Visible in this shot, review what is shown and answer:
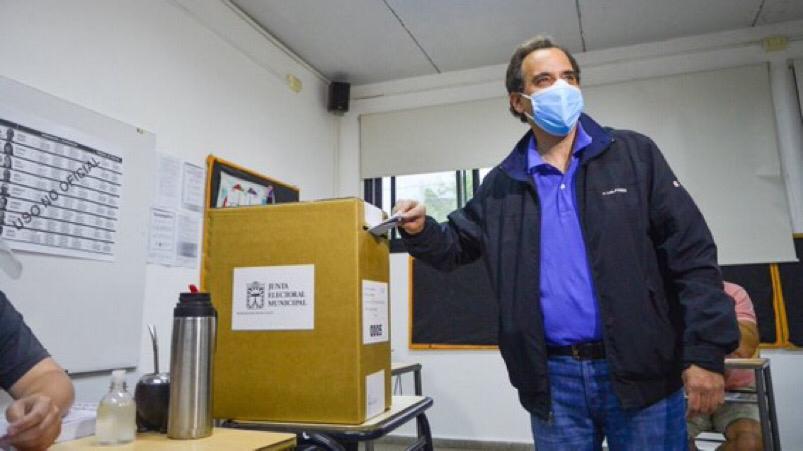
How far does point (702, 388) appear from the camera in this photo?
3.40 ft

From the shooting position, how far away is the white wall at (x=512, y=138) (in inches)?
121

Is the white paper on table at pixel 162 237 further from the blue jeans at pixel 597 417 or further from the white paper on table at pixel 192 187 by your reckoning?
the blue jeans at pixel 597 417

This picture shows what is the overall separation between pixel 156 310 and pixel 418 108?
2.31 metres

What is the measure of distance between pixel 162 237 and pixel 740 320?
2.68 metres

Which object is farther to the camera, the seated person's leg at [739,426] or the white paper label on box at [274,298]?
the seated person's leg at [739,426]

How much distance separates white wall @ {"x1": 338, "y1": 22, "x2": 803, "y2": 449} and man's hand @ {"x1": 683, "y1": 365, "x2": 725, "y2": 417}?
94.1 inches

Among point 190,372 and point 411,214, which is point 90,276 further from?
point 411,214

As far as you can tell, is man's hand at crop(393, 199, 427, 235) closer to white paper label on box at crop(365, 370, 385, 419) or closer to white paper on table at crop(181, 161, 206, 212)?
→ white paper label on box at crop(365, 370, 385, 419)

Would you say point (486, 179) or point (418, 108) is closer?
point (486, 179)

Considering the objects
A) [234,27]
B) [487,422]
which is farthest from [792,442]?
[234,27]

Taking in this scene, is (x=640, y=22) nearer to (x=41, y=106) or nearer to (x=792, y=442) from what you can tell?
(x=792, y=442)

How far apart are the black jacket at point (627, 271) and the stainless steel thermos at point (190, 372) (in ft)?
1.81

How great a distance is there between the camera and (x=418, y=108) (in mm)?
3867

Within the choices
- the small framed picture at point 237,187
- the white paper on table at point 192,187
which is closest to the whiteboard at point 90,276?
the white paper on table at point 192,187
